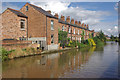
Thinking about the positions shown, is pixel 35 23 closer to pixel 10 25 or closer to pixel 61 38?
pixel 10 25

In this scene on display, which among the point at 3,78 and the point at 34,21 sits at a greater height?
the point at 34,21

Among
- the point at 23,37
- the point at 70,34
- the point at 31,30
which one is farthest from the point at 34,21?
the point at 70,34

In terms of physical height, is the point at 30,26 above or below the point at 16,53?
above

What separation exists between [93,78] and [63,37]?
18.5 meters

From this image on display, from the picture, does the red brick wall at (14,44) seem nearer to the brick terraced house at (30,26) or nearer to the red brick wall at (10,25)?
the brick terraced house at (30,26)

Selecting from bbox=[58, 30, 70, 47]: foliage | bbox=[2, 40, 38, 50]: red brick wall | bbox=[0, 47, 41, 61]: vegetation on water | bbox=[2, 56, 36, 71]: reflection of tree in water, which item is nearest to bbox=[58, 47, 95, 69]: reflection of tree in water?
bbox=[2, 56, 36, 71]: reflection of tree in water

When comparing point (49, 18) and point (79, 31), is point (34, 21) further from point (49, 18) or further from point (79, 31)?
point (79, 31)

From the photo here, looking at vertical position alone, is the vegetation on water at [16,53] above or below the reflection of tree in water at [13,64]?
above

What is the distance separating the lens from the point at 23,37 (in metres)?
20.7

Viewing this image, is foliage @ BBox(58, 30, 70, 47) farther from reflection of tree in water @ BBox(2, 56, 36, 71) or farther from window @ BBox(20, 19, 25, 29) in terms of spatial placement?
reflection of tree in water @ BBox(2, 56, 36, 71)

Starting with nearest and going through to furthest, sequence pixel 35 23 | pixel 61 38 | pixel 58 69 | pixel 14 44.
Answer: pixel 58 69
pixel 14 44
pixel 35 23
pixel 61 38

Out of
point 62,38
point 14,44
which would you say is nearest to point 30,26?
point 14,44

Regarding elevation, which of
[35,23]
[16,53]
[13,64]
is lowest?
[13,64]

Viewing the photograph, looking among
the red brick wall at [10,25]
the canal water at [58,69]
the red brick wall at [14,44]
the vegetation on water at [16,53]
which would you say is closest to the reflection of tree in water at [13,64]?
the canal water at [58,69]
